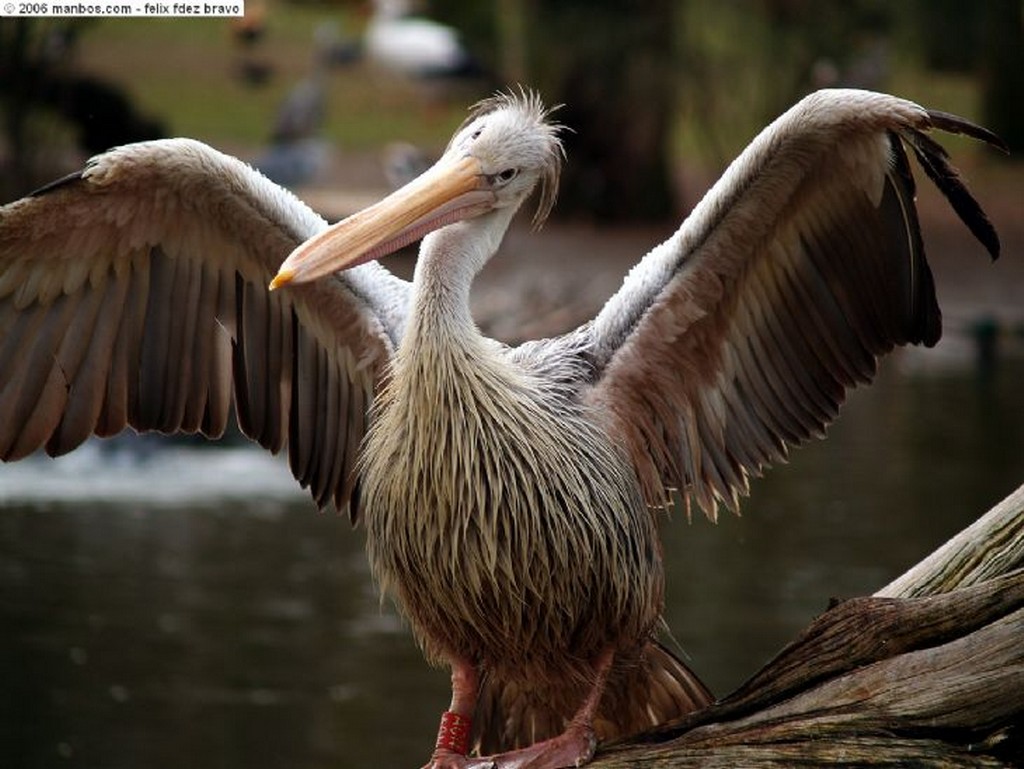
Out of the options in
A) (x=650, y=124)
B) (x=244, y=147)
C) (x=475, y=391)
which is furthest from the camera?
(x=244, y=147)

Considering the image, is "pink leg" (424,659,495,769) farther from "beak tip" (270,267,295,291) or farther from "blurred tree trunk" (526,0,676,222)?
"blurred tree trunk" (526,0,676,222)

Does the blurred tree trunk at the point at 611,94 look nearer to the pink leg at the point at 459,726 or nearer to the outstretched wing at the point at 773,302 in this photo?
the outstretched wing at the point at 773,302

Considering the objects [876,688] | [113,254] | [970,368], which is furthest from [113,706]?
[970,368]

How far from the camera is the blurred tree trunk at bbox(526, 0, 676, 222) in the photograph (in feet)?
65.9

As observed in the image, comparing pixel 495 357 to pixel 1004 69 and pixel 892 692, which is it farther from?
pixel 1004 69

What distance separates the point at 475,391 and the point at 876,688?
4.56 ft

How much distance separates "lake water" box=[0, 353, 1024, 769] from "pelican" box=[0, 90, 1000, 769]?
2.64 meters

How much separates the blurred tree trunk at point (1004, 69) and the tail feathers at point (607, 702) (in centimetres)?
1589

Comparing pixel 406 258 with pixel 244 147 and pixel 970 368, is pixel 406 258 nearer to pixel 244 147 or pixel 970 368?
pixel 970 368

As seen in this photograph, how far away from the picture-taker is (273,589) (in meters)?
10.2

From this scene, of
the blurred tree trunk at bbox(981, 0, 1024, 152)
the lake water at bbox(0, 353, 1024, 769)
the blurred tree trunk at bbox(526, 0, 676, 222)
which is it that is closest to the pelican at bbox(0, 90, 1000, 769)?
the lake water at bbox(0, 353, 1024, 769)

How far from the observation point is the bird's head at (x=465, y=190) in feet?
16.3

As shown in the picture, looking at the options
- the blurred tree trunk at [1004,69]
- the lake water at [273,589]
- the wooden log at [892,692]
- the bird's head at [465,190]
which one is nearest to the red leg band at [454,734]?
the wooden log at [892,692]

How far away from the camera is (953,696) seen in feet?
15.1
